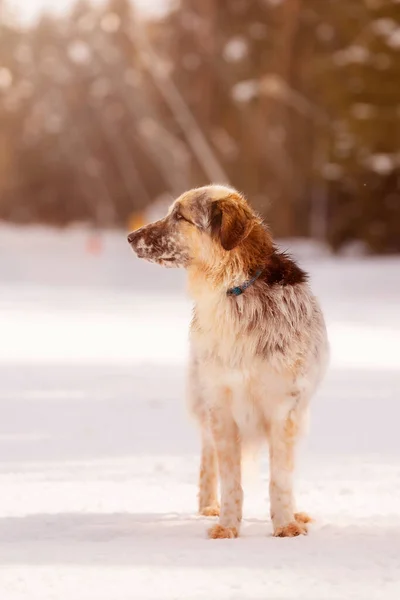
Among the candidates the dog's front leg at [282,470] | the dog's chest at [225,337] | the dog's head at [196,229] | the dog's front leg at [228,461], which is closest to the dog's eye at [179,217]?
the dog's head at [196,229]

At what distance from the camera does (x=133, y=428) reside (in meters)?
10.3

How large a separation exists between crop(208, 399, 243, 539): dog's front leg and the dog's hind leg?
1.41 ft

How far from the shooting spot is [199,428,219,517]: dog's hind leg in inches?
293

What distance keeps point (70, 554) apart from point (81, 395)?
5.83 m

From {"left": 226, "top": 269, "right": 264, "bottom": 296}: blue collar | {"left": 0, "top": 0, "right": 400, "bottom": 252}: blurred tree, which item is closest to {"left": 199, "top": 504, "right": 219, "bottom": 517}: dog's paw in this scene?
{"left": 226, "top": 269, "right": 264, "bottom": 296}: blue collar

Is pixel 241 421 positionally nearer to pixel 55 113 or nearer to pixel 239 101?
pixel 239 101

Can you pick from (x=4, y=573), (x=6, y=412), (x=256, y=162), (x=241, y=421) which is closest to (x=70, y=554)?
(x=4, y=573)

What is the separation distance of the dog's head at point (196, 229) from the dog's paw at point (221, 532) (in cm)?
132

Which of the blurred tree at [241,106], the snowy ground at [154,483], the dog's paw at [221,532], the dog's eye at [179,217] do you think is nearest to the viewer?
the snowy ground at [154,483]

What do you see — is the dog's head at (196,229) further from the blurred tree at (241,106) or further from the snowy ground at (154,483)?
the blurred tree at (241,106)

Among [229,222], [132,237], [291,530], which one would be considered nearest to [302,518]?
[291,530]

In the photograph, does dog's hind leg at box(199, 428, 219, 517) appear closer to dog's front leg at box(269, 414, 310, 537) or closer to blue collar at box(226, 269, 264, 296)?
dog's front leg at box(269, 414, 310, 537)

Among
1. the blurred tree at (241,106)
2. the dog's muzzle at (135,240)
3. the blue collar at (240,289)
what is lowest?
the blue collar at (240,289)

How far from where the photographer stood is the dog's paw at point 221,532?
680 cm
